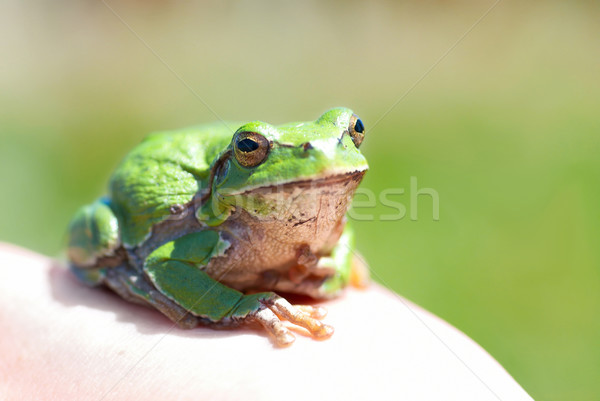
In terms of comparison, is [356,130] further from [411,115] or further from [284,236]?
[411,115]

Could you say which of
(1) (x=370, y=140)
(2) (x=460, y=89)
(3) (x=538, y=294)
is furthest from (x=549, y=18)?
(3) (x=538, y=294)

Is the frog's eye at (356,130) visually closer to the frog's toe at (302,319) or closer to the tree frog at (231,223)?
the tree frog at (231,223)

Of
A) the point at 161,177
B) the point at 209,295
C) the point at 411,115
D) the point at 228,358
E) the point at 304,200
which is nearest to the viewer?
the point at 228,358


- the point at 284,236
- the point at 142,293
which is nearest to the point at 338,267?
the point at 284,236

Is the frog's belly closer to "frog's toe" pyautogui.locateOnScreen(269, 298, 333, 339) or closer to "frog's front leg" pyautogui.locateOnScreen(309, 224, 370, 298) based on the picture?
"frog's front leg" pyautogui.locateOnScreen(309, 224, 370, 298)

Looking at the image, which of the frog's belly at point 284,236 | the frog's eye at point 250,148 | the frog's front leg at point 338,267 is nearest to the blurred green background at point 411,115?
the frog's front leg at point 338,267

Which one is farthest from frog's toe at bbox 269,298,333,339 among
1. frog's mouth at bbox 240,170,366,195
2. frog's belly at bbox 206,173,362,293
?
Result: frog's mouth at bbox 240,170,366,195
